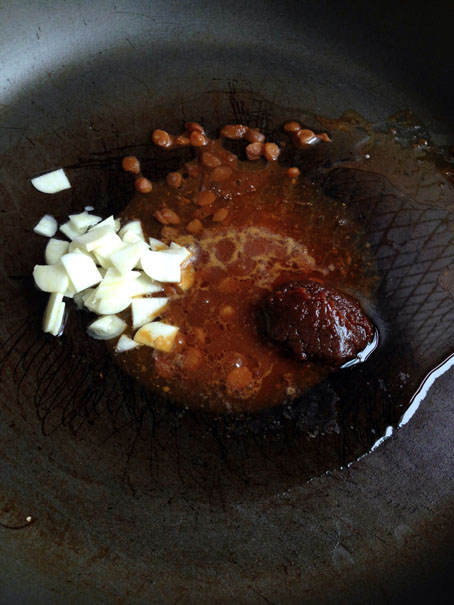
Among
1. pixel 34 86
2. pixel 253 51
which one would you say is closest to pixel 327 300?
pixel 253 51

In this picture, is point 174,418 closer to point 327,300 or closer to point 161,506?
point 161,506

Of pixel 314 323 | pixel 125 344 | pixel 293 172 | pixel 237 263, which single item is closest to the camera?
Result: pixel 314 323

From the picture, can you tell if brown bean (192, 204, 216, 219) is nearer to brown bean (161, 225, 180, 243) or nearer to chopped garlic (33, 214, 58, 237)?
brown bean (161, 225, 180, 243)

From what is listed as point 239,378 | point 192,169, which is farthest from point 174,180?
point 239,378

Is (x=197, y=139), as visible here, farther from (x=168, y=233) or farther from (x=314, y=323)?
(x=314, y=323)

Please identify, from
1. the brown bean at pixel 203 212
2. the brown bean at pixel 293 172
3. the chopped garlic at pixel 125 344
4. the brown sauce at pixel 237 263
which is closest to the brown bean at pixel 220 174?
the brown sauce at pixel 237 263

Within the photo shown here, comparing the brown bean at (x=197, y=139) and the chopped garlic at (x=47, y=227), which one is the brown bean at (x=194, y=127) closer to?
the brown bean at (x=197, y=139)
